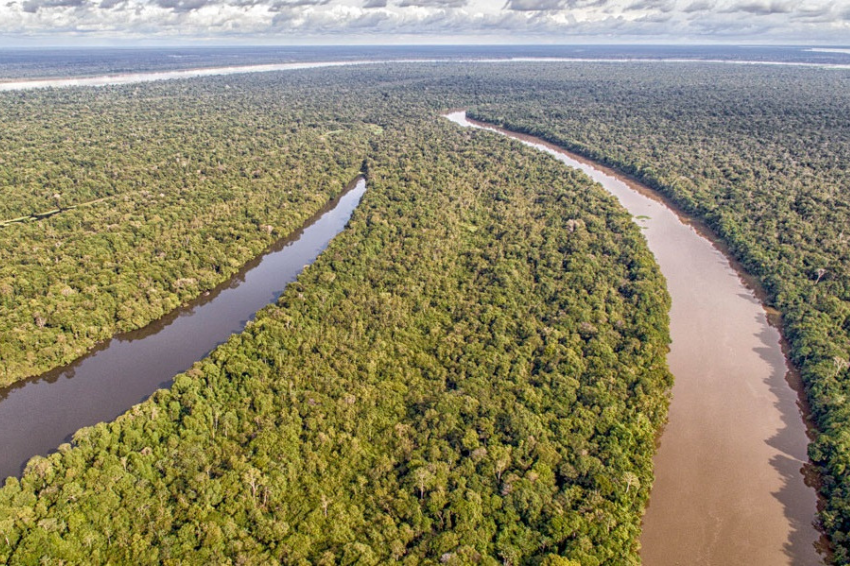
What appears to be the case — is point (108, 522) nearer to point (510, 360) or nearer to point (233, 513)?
point (233, 513)

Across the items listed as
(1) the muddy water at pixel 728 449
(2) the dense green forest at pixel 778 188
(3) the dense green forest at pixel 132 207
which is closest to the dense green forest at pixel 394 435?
(1) the muddy water at pixel 728 449

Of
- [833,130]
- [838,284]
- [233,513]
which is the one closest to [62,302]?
[233,513]

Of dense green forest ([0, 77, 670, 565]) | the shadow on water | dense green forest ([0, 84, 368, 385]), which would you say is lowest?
the shadow on water

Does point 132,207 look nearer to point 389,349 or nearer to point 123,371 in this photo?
point 123,371

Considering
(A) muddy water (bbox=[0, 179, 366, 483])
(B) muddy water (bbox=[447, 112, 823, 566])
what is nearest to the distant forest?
(A) muddy water (bbox=[0, 179, 366, 483])

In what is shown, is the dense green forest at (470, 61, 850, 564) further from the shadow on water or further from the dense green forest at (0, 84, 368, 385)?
the dense green forest at (0, 84, 368, 385)

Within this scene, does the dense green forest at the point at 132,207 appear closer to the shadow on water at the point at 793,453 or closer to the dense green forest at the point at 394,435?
the dense green forest at the point at 394,435
